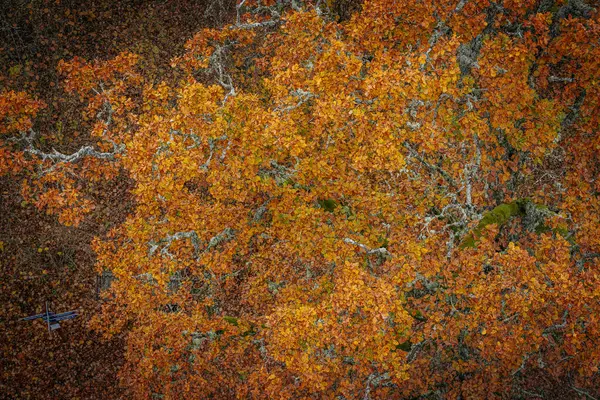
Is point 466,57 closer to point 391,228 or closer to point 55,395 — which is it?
point 391,228

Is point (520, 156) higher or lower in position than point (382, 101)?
lower

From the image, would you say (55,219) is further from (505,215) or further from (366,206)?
(505,215)

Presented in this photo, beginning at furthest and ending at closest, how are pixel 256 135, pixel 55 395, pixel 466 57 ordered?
pixel 55 395
pixel 466 57
pixel 256 135

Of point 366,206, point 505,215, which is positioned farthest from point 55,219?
point 505,215

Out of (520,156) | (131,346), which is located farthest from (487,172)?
(131,346)

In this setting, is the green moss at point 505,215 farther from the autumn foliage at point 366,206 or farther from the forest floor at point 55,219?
the forest floor at point 55,219

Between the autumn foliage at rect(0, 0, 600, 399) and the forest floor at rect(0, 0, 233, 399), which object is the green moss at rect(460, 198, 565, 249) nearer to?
the autumn foliage at rect(0, 0, 600, 399)
